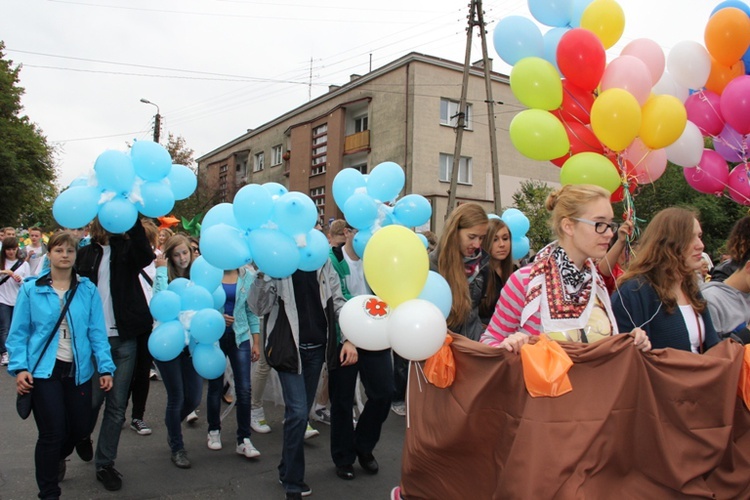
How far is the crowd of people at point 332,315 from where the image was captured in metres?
2.64

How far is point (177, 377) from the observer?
4.50 m

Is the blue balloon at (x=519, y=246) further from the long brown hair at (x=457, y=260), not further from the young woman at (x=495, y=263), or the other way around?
the long brown hair at (x=457, y=260)

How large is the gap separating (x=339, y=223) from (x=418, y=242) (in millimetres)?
2385

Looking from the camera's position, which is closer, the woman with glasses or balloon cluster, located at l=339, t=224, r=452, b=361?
balloon cluster, located at l=339, t=224, r=452, b=361

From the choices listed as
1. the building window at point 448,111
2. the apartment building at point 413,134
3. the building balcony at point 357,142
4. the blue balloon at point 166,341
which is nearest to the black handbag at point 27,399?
the blue balloon at point 166,341

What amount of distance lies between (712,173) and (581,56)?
6.68 feet

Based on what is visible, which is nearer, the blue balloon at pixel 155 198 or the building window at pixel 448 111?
the blue balloon at pixel 155 198

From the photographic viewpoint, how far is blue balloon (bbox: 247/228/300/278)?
11.3 feet

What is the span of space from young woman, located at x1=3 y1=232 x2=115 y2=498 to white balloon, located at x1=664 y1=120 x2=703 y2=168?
15.9 feet

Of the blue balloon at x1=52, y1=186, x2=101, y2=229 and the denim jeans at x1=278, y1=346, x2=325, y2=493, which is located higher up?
the blue balloon at x1=52, y1=186, x2=101, y2=229

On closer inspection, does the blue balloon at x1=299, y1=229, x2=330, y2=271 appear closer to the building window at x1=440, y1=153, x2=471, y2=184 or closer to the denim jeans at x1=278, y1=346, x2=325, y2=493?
the denim jeans at x1=278, y1=346, x2=325, y2=493

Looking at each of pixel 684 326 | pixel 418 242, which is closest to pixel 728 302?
pixel 684 326

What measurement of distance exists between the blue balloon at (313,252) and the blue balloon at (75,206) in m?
1.55

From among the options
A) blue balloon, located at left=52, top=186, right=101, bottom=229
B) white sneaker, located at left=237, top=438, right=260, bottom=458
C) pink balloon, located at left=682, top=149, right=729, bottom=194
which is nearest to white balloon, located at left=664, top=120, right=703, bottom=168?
pink balloon, located at left=682, top=149, right=729, bottom=194
